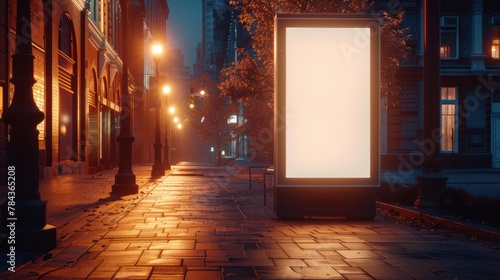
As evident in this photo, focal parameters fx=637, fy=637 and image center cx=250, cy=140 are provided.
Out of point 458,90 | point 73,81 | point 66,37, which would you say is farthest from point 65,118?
point 458,90

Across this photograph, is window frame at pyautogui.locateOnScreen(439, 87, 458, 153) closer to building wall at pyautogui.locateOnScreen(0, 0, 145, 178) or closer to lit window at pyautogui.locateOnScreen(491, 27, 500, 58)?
lit window at pyautogui.locateOnScreen(491, 27, 500, 58)

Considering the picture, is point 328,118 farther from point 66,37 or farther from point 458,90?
point 458,90

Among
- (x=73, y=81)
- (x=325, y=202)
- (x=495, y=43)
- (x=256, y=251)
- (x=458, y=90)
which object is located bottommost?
(x=256, y=251)

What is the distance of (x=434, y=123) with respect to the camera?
11016 mm

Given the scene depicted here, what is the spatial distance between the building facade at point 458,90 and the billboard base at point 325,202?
26252 millimetres

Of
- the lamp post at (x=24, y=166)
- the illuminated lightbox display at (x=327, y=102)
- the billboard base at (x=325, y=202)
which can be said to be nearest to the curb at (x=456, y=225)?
the billboard base at (x=325, y=202)

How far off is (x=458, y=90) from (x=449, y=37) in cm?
314

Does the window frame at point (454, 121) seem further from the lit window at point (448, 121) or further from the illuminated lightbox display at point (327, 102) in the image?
the illuminated lightbox display at point (327, 102)

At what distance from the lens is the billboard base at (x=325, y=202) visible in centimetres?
1029

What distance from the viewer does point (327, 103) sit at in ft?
34.0

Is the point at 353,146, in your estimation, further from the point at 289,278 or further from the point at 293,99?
the point at 289,278

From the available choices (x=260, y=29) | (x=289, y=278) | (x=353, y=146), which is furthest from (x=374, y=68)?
(x=260, y=29)

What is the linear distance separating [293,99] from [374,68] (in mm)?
1439

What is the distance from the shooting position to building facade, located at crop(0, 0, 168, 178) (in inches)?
841
